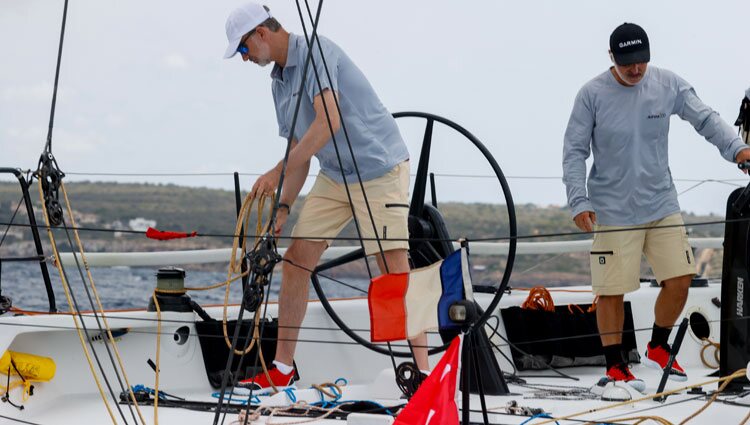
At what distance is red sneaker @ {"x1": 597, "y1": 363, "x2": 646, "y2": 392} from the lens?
3914mm

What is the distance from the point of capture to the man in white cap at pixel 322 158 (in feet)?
11.8

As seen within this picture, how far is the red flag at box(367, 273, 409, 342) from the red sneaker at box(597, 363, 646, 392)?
1.17 meters

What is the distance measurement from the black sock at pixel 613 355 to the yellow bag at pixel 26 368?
6.13 ft

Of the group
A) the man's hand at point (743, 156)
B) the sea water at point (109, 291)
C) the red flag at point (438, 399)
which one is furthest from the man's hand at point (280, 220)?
the sea water at point (109, 291)

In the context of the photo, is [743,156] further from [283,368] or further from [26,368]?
[26,368]

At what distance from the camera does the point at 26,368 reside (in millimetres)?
3727

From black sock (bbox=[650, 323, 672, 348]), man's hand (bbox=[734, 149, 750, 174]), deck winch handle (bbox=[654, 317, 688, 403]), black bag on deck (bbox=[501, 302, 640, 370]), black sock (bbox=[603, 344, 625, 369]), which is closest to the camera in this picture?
deck winch handle (bbox=[654, 317, 688, 403])

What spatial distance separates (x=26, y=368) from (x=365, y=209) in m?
1.20

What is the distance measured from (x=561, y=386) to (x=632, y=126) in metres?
1.01

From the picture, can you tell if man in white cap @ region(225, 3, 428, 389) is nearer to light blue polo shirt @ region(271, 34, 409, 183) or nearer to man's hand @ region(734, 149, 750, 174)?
light blue polo shirt @ region(271, 34, 409, 183)

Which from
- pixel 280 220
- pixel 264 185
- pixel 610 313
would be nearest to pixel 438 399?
pixel 264 185

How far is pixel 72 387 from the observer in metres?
3.92

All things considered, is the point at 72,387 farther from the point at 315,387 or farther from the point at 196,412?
the point at 315,387

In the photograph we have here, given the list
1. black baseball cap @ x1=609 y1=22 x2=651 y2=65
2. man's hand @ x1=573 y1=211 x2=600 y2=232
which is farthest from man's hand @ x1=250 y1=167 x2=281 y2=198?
black baseball cap @ x1=609 y1=22 x2=651 y2=65
